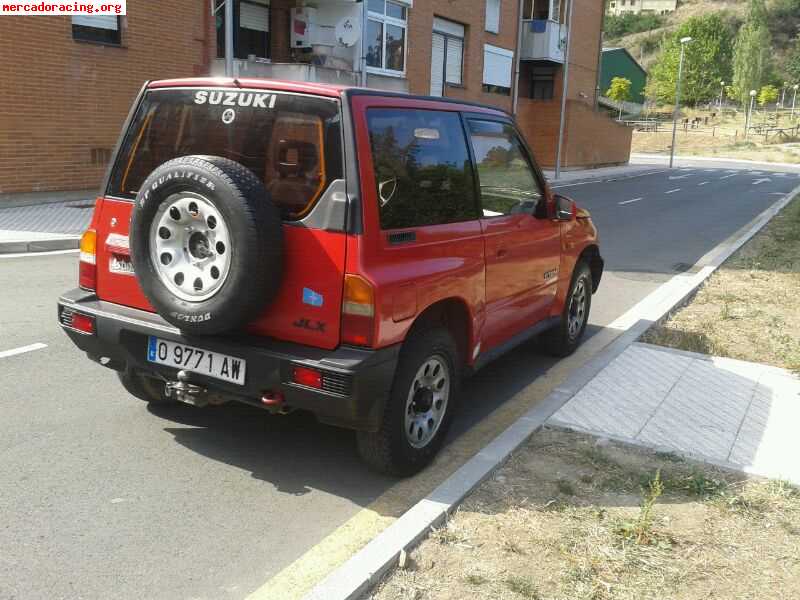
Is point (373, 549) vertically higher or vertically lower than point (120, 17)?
lower

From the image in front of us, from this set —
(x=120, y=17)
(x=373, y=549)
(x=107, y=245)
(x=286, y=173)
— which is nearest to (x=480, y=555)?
(x=373, y=549)

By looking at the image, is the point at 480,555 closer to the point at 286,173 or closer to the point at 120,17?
the point at 286,173

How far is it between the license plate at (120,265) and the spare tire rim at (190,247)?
38 cm

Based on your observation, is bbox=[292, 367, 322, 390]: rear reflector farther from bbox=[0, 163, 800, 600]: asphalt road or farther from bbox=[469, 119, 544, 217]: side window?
bbox=[469, 119, 544, 217]: side window

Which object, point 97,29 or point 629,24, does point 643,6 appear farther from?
point 97,29

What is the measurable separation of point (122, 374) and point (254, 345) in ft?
4.79

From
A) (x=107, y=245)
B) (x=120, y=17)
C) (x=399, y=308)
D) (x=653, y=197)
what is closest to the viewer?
(x=399, y=308)

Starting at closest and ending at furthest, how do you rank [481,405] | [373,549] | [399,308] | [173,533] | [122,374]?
1. [373,549]
2. [173,533]
3. [399,308]
4. [122,374]
5. [481,405]

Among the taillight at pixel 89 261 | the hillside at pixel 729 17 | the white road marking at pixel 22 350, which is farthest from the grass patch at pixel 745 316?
the hillside at pixel 729 17

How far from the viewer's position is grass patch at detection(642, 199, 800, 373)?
23.2 ft

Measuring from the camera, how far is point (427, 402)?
4277 millimetres

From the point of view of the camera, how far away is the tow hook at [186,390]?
398 centimetres

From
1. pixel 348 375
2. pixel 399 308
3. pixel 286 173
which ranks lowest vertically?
pixel 348 375

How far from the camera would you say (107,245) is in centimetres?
431
